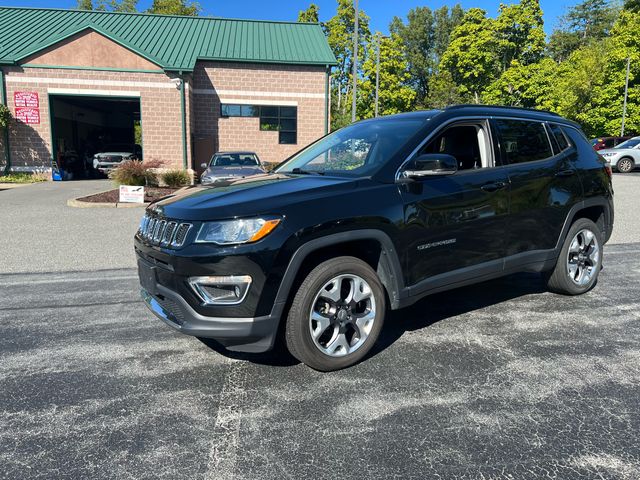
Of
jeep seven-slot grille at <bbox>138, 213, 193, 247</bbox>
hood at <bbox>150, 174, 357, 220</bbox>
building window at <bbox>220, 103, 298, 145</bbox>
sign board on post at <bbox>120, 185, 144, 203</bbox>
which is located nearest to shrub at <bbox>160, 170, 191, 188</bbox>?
sign board on post at <bbox>120, 185, 144, 203</bbox>

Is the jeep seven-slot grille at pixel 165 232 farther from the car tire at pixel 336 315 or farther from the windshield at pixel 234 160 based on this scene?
the windshield at pixel 234 160

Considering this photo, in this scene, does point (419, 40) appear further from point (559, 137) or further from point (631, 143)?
point (559, 137)

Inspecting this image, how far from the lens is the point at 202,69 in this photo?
23062mm

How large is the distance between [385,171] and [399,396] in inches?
63.2

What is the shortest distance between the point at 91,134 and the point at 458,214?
125 feet

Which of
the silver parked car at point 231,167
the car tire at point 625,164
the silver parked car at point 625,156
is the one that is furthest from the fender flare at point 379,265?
the car tire at point 625,164

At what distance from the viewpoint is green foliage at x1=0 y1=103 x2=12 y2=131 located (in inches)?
790

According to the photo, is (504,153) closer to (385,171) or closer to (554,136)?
(554,136)

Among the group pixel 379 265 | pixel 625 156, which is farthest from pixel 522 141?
pixel 625 156

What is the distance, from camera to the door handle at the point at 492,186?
4.10 m

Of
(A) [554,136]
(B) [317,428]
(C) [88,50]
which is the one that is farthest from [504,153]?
(C) [88,50]

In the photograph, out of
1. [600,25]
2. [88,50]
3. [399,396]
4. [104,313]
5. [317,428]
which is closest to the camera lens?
[317,428]

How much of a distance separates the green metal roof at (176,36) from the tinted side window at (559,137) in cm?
1910

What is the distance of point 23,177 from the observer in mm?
21281
